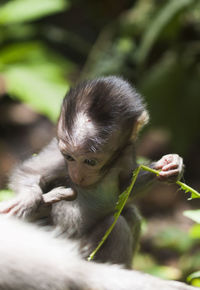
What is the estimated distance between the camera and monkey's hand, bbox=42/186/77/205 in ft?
9.19

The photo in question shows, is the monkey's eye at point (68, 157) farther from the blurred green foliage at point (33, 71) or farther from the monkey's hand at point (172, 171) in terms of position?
the blurred green foliage at point (33, 71)

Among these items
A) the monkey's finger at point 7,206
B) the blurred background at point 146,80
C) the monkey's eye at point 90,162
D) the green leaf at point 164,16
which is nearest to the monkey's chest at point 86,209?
the monkey's eye at point 90,162

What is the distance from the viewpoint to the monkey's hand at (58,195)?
2.80 m

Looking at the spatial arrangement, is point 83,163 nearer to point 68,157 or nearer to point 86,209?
point 68,157

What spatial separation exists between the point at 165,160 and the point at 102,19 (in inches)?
282

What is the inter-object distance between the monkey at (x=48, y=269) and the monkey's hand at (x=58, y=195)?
18 cm

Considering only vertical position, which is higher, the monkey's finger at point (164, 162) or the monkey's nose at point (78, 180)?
the monkey's finger at point (164, 162)

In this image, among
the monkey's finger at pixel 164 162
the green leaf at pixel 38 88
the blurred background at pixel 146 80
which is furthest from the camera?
the blurred background at pixel 146 80

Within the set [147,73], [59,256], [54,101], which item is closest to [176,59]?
[147,73]

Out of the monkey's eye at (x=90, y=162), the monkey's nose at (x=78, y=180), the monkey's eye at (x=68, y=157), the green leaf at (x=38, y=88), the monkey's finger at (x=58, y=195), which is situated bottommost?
the monkey's finger at (x=58, y=195)

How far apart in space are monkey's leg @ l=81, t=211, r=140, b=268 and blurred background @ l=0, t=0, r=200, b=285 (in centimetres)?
186

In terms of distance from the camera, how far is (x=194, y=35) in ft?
24.7

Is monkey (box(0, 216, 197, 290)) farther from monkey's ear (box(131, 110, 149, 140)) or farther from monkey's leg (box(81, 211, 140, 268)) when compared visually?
monkey's ear (box(131, 110, 149, 140))

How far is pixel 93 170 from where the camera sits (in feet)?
9.45
